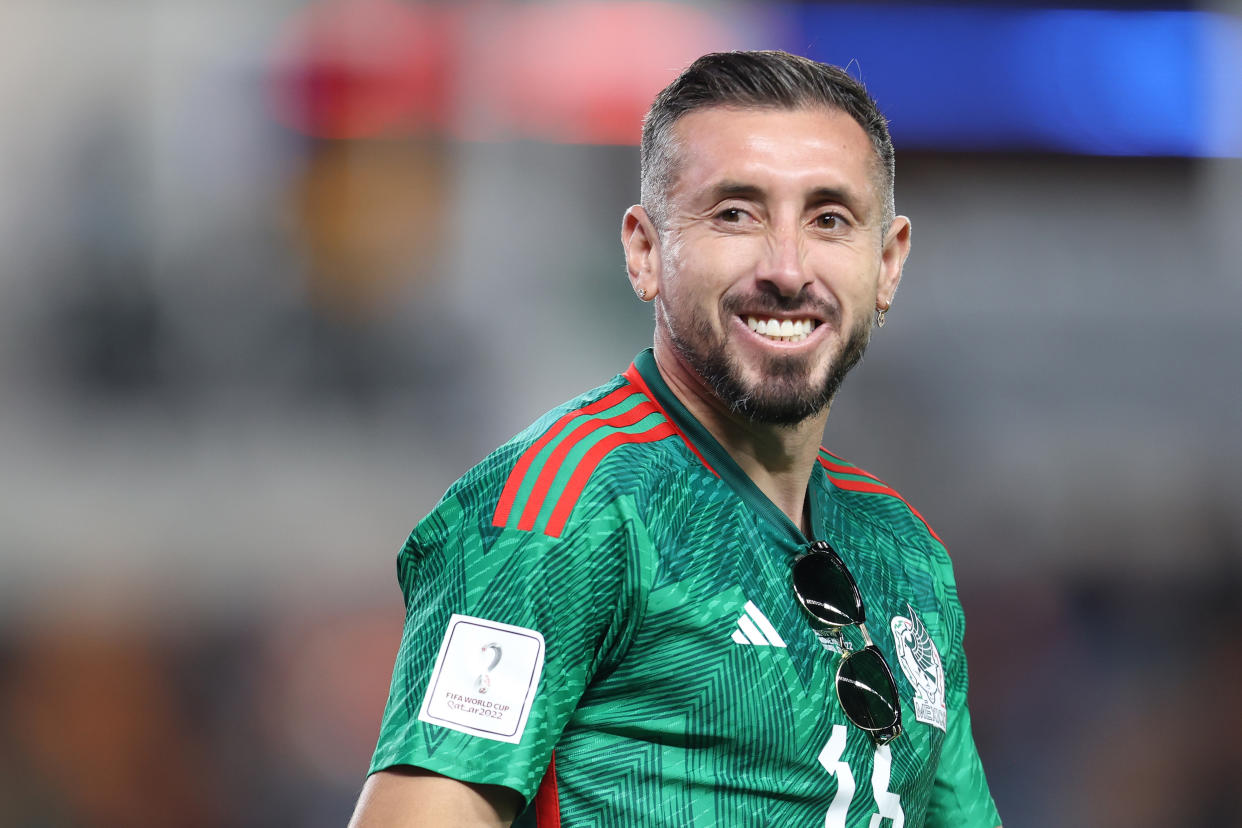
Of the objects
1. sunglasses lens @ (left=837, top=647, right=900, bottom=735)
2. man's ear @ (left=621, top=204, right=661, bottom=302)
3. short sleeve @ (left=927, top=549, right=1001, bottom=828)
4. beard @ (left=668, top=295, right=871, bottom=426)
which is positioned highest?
man's ear @ (left=621, top=204, right=661, bottom=302)

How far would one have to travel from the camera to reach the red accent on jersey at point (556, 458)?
2.98 feet

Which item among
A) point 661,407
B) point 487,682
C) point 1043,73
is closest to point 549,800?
point 487,682

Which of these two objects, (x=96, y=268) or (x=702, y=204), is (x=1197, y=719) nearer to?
(x=702, y=204)

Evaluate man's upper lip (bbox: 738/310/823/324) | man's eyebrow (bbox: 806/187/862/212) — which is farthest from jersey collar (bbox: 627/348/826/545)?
man's eyebrow (bbox: 806/187/862/212)

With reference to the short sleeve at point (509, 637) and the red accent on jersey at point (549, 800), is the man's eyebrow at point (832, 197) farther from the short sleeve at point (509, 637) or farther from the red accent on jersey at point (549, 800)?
the red accent on jersey at point (549, 800)

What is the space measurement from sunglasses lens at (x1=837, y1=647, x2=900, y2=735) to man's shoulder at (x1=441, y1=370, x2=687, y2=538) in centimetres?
23

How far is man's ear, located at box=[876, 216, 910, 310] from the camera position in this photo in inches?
45.4

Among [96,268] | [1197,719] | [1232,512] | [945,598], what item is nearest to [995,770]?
[1197,719]

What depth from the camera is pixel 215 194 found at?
399 centimetres

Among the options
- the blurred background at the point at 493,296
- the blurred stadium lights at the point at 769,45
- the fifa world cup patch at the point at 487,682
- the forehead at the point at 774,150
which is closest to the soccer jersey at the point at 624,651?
the fifa world cup patch at the point at 487,682

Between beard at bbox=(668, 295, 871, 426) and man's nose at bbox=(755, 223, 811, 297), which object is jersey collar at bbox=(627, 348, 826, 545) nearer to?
beard at bbox=(668, 295, 871, 426)

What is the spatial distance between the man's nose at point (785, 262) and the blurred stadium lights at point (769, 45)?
2.97 metres

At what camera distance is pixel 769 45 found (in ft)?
12.7

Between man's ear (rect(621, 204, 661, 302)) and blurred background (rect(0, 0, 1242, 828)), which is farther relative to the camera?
blurred background (rect(0, 0, 1242, 828))
